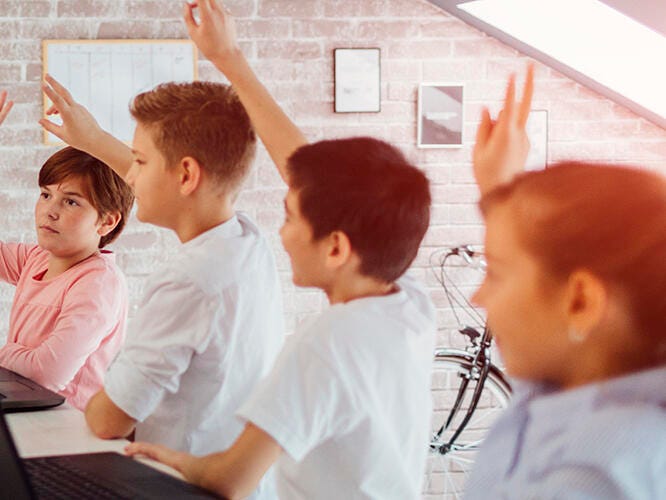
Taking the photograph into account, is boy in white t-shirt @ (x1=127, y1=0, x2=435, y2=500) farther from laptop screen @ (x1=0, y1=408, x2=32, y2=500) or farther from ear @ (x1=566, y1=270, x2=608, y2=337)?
ear @ (x1=566, y1=270, x2=608, y2=337)

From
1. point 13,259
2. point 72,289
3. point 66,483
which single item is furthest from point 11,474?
point 13,259

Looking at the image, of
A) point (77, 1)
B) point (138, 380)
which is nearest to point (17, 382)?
point (138, 380)

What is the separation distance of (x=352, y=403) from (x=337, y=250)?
0.23 metres

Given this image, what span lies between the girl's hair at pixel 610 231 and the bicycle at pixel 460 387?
284 centimetres

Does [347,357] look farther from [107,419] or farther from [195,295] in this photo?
[107,419]

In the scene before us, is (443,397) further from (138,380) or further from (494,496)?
(494,496)

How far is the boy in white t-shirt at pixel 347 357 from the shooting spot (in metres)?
1.18

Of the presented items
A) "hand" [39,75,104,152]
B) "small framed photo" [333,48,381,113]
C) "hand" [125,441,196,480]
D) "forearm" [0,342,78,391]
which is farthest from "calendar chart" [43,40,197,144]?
"hand" [125,441,196,480]

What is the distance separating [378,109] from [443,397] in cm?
113

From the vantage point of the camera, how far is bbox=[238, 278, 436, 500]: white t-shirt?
3.85ft

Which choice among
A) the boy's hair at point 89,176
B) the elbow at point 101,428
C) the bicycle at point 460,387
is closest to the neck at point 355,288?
the elbow at point 101,428

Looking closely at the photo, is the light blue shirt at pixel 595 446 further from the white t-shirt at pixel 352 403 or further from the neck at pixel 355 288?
the neck at pixel 355 288

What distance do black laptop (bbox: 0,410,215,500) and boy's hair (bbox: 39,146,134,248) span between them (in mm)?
940

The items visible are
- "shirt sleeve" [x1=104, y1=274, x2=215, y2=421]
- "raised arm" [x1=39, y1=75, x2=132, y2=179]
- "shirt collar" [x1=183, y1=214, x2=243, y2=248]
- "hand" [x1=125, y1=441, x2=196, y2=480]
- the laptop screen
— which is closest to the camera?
the laptop screen
